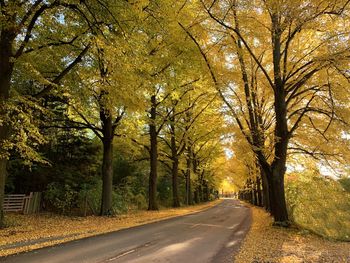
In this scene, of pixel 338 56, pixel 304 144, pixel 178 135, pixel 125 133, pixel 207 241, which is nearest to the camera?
pixel 207 241

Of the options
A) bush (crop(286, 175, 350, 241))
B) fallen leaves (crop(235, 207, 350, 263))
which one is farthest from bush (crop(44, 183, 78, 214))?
bush (crop(286, 175, 350, 241))

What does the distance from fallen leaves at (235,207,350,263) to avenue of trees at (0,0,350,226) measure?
2850mm

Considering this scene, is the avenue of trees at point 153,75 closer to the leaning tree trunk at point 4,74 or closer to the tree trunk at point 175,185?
the leaning tree trunk at point 4,74

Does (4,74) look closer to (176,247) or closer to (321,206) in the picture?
(176,247)

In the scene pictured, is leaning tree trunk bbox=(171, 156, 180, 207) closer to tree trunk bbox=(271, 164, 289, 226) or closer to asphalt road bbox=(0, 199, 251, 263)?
tree trunk bbox=(271, 164, 289, 226)

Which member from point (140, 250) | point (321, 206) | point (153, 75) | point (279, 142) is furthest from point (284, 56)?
point (140, 250)

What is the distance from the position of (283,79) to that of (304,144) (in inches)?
219

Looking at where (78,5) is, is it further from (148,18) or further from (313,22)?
(313,22)

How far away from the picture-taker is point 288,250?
9.36 m

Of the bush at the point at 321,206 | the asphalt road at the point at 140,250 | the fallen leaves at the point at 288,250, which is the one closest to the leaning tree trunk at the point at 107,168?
the asphalt road at the point at 140,250

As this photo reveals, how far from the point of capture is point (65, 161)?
2177cm

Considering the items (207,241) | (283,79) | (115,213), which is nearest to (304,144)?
(283,79)

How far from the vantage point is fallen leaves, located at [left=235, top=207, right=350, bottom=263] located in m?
8.10

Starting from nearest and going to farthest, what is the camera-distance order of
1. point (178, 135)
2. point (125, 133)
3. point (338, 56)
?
point (338, 56) → point (125, 133) → point (178, 135)
